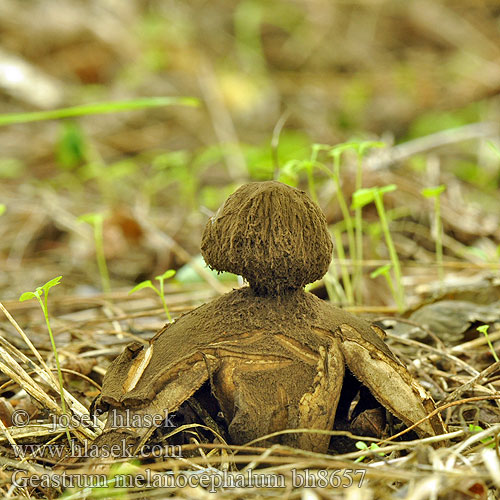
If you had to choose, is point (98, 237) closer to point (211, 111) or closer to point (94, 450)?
point (94, 450)

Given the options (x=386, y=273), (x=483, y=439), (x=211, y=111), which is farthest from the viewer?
(x=211, y=111)

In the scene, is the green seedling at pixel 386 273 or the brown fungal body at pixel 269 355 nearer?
the brown fungal body at pixel 269 355

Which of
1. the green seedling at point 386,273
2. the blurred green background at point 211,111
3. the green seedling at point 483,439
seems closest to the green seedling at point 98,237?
the blurred green background at point 211,111

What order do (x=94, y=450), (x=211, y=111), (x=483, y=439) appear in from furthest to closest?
(x=211, y=111)
(x=483, y=439)
(x=94, y=450)

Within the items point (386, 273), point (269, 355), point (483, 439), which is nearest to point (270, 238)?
point (269, 355)

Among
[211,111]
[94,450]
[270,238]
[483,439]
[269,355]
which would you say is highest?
[211,111]

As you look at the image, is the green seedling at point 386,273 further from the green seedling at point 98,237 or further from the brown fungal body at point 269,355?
the green seedling at point 98,237

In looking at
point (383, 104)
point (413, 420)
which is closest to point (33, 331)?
point (413, 420)

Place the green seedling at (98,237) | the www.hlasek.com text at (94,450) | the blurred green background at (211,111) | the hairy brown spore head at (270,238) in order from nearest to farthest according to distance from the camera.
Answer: the www.hlasek.com text at (94,450)
the hairy brown spore head at (270,238)
the green seedling at (98,237)
the blurred green background at (211,111)
